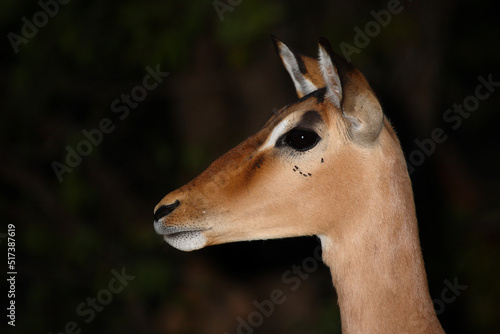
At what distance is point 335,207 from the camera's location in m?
2.85

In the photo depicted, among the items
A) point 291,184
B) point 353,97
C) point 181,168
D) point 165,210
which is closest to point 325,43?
point 353,97

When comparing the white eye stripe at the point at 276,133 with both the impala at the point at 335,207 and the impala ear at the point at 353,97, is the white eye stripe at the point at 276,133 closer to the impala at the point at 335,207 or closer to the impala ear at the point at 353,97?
the impala at the point at 335,207

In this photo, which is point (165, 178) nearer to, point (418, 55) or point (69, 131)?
point (69, 131)

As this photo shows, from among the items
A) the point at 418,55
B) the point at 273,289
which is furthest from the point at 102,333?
the point at 418,55

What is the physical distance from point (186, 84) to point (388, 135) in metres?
4.68

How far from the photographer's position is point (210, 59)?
7215mm

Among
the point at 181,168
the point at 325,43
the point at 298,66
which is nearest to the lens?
the point at 325,43

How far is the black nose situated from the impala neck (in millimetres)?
800

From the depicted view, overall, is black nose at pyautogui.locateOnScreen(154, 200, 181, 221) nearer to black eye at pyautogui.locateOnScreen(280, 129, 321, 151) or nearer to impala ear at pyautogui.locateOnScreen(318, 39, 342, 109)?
black eye at pyautogui.locateOnScreen(280, 129, 321, 151)

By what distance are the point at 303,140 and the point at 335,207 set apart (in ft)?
1.20

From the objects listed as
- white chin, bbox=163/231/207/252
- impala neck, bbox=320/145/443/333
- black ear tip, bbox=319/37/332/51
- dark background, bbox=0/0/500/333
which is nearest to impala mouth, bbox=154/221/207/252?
white chin, bbox=163/231/207/252

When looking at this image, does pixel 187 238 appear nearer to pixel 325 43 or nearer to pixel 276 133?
pixel 276 133

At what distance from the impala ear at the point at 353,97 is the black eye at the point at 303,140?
181 millimetres

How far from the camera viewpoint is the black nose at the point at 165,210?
2.91 meters
